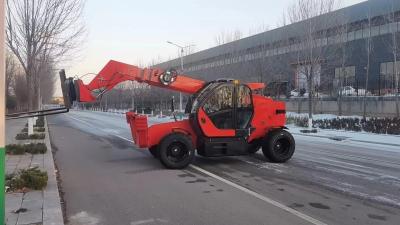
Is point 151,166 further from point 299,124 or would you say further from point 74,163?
point 299,124

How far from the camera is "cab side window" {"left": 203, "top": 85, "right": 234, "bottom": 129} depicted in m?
12.9

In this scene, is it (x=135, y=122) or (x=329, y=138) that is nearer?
(x=135, y=122)

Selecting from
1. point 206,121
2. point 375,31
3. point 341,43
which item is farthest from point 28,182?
point 375,31

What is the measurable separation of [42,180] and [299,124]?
23.8 m

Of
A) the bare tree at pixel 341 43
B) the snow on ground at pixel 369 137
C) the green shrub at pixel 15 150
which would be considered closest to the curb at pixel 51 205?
the green shrub at pixel 15 150

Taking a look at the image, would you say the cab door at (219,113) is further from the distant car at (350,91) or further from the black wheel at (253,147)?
the distant car at (350,91)

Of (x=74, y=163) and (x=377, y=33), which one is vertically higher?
(x=377, y=33)

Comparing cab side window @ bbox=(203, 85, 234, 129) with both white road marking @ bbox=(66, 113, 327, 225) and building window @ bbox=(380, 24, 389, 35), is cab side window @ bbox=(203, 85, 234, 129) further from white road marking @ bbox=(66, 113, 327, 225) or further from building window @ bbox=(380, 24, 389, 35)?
building window @ bbox=(380, 24, 389, 35)

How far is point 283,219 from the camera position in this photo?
7242mm

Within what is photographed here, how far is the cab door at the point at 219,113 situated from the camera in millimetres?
12766

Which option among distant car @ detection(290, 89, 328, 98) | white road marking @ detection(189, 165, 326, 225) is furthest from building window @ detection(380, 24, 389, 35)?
white road marking @ detection(189, 165, 326, 225)

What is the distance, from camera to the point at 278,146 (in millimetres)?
13555

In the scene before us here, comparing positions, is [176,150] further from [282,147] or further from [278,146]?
[282,147]

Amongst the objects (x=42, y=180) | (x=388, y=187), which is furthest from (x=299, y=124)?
(x=42, y=180)
